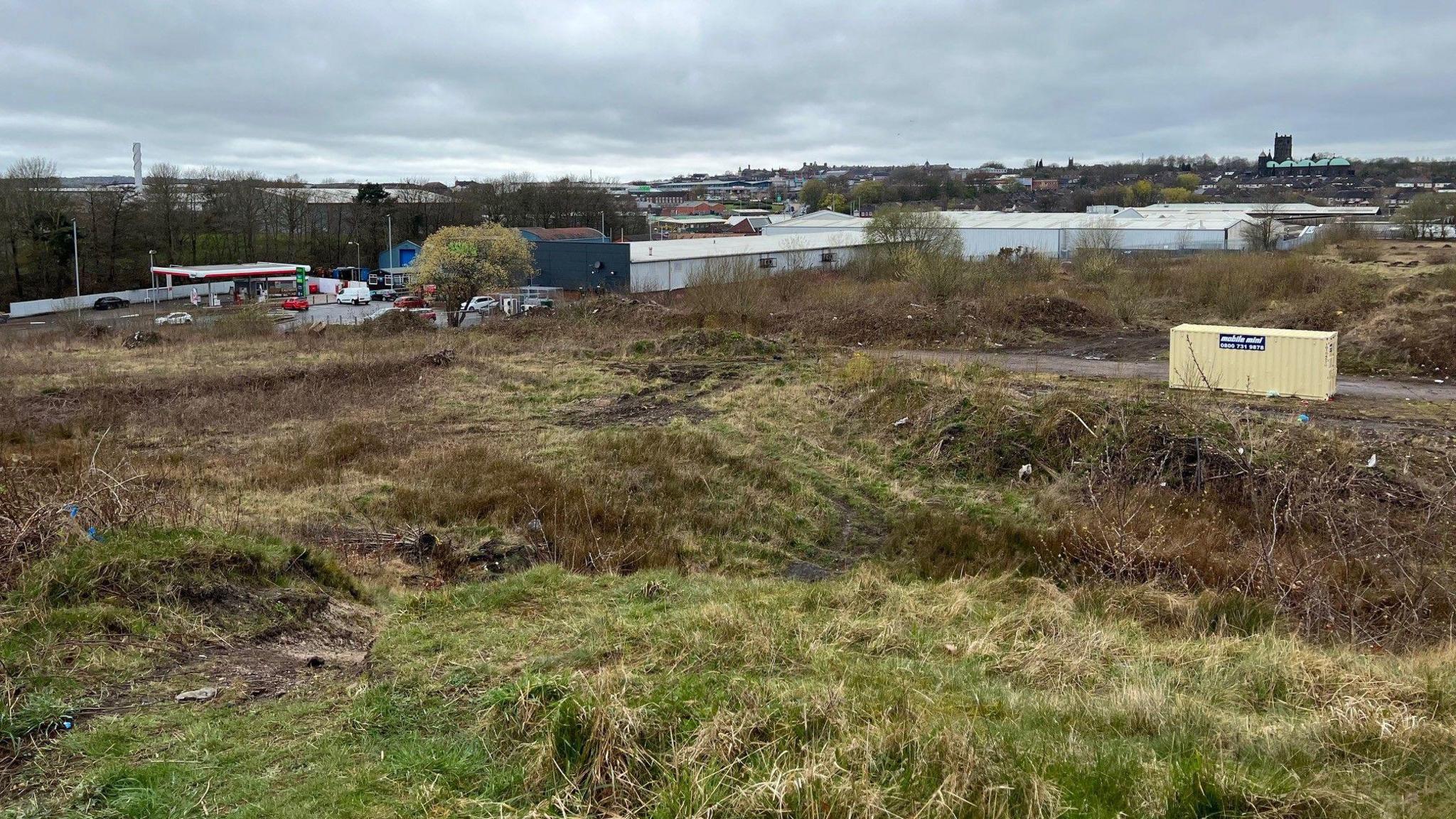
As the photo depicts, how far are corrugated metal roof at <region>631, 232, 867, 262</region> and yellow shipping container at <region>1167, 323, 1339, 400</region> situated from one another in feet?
86.7

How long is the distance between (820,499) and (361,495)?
642 cm

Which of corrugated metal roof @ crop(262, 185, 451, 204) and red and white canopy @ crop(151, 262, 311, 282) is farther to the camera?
corrugated metal roof @ crop(262, 185, 451, 204)

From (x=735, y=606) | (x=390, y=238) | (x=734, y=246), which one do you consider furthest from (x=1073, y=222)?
(x=735, y=606)

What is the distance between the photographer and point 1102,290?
119ft

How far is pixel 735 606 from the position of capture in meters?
7.65

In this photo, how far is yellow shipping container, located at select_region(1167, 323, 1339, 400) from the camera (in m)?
18.5

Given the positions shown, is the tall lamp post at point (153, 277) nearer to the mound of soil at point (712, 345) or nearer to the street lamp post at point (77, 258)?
the street lamp post at point (77, 258)

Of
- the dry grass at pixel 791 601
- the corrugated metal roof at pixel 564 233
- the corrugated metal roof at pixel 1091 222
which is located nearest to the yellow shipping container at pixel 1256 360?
the dry grass at pixel 791 601

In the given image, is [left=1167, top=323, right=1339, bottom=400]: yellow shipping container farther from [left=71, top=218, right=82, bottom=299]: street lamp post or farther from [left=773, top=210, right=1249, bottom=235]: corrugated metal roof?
[left=71, top=218, right=82, bottom=299]: street lamp post

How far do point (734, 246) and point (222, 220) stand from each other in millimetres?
35785

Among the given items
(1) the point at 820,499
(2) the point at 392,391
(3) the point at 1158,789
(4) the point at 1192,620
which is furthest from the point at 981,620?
(2) the point at 392,391

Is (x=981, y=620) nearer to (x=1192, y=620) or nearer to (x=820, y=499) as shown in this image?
(x=1192, y=620)

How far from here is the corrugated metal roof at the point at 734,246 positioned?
4559 centimetres

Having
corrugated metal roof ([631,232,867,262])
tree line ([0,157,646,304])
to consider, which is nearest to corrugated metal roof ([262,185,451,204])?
tree line ([0,157,646,304])
